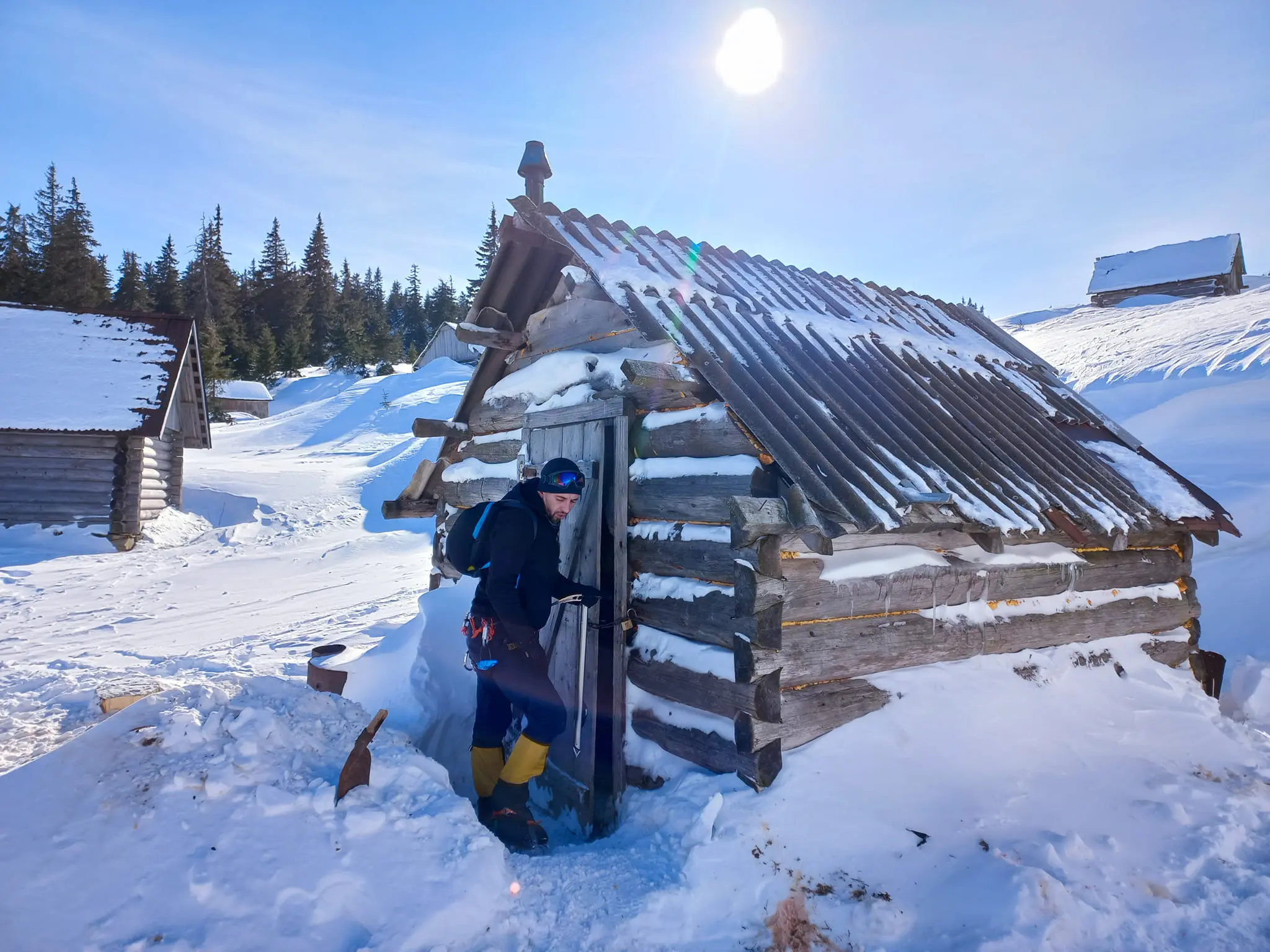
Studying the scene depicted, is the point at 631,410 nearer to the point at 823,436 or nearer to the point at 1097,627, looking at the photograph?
the point at 823,436

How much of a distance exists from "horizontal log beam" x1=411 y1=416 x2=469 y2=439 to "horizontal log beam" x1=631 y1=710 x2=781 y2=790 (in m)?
3.82

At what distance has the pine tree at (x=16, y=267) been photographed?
3612 cm

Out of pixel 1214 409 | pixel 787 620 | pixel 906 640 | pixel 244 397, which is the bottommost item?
pixel 906 640

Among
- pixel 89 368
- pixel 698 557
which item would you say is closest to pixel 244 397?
pixel 89 368

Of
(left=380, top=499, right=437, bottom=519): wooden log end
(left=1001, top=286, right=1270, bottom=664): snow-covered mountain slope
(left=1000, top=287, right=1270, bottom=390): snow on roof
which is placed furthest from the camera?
(left=1000, top=287, right=1270, bottom=390): snow on roof

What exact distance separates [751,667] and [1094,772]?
2715 millimetres

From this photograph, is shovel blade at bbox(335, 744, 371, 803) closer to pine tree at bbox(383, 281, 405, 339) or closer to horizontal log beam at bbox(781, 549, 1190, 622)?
horizontal log beam at bbox(781, 549, 1190, 622)

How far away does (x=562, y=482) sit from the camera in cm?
445

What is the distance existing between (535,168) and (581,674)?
5000 mm

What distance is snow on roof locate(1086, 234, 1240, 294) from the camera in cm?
3634

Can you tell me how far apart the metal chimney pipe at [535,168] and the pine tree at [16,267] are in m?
42.4

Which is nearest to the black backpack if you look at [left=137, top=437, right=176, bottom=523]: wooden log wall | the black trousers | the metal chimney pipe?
the black trousers

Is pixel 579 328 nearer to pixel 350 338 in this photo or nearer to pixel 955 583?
pixel 955 583

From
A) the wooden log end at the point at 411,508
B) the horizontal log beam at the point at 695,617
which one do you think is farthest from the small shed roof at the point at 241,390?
the horizontal log beam at the point at 695,617
